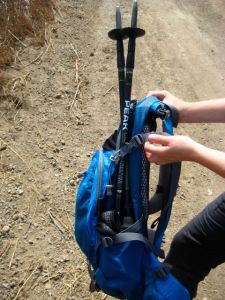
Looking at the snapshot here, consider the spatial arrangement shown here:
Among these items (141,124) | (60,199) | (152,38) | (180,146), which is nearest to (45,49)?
(152,38)

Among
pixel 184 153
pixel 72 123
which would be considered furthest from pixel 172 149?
pixel 72 123

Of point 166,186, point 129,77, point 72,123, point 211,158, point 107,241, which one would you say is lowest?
point 72,123

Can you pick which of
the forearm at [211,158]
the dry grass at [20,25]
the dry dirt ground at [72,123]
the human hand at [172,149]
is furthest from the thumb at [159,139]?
the dry grass at [20,25]

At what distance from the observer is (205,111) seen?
2.03 meters

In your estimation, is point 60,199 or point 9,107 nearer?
point 60,199

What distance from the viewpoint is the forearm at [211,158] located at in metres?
1.64

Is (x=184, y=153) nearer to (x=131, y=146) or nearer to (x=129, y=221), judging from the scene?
(x=131, y=146)

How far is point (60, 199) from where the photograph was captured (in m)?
3.10

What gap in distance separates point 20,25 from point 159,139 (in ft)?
10.0

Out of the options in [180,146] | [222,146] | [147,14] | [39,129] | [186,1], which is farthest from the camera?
[186,1]

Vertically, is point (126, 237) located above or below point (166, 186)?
below

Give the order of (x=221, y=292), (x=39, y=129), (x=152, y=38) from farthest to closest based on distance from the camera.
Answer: (x=152, y=38) < (x=39, y=129) < (x=221, y=292)

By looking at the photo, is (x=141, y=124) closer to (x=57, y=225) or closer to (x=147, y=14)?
(x=57, y=225)

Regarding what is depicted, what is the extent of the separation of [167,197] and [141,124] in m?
Answer: 0.36
